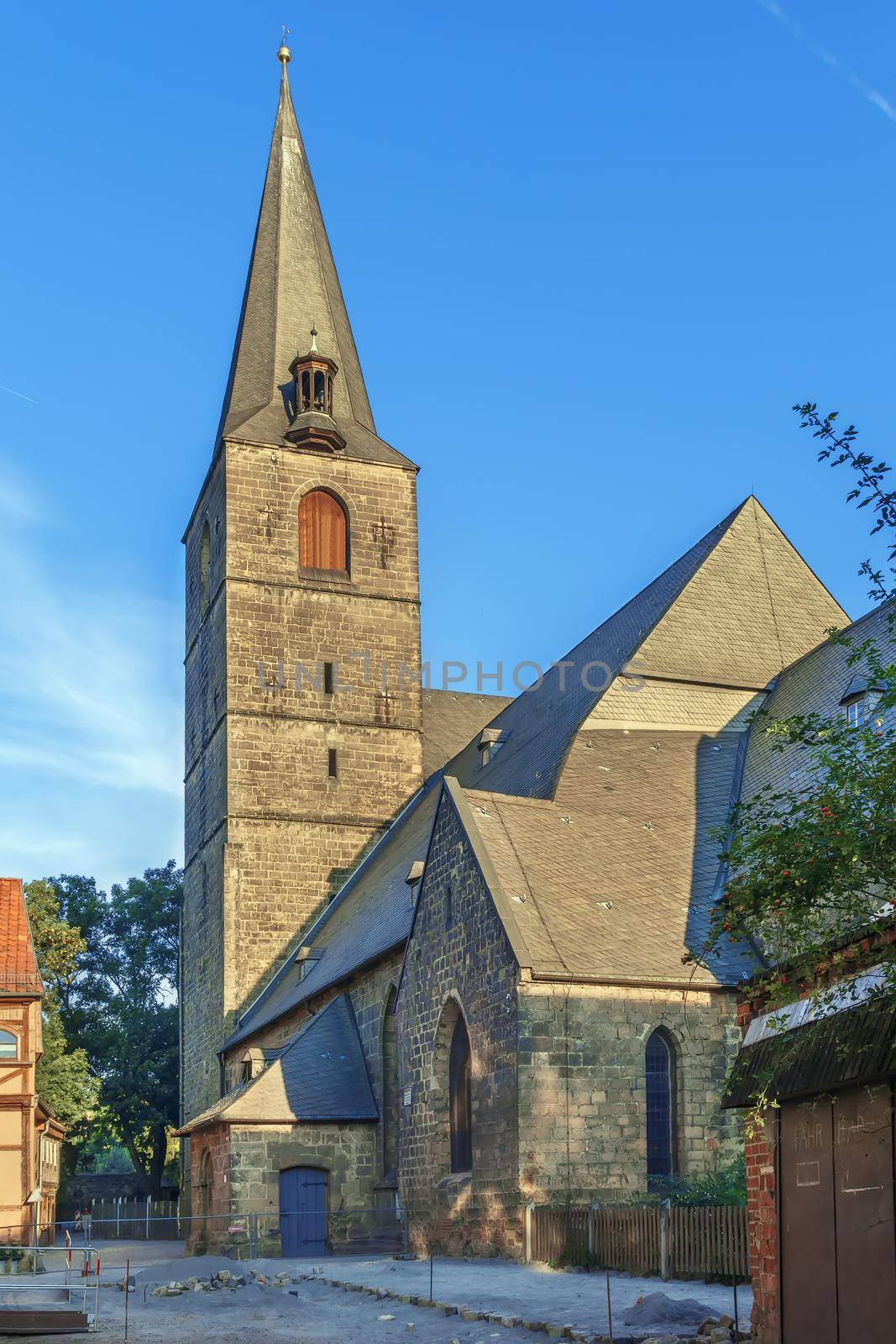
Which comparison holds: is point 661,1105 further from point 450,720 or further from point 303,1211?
point 450,720

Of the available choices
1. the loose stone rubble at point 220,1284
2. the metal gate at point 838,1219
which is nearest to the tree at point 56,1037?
the loose stone rubble at point 220,1284

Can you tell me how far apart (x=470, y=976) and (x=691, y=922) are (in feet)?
10.6

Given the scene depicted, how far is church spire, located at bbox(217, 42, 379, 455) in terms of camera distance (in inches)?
1549

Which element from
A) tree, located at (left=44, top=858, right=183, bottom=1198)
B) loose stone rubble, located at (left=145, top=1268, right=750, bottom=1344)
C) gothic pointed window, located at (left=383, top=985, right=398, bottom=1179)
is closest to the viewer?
loose stone rubble, located at (left=145, top=1268, right=750, bottom=1344)

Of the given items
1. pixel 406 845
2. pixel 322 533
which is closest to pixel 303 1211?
pixel 406 845

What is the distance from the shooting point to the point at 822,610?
98.3 ft

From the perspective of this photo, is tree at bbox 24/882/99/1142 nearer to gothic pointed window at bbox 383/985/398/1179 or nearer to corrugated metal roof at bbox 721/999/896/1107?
gothic pointed window at bbox 383/985/398/1179

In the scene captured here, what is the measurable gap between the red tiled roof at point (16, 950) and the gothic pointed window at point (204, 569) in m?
8.90

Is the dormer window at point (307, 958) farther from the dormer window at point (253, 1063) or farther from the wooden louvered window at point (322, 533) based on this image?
the wooden louvered window at point (322, 533)

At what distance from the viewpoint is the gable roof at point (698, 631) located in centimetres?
2791

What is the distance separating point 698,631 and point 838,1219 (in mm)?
19279

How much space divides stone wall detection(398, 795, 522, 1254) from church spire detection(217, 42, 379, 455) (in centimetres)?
1842

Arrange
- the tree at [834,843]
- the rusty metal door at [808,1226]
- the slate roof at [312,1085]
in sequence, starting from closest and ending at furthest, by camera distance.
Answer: the tree at [834,843] → the rusty metal door at [808,1226] → the slate roof at [312,1085]

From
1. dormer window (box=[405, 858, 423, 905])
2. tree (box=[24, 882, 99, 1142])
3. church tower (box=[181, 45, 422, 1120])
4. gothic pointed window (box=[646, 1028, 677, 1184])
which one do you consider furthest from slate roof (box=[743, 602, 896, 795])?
tree (box=[24, 882, 99, 1142])
